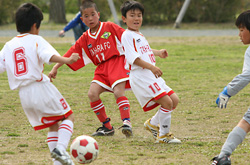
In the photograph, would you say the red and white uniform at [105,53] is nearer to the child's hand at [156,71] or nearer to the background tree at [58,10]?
the child's hand at [156,71]

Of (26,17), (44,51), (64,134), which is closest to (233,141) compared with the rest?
(64,134)

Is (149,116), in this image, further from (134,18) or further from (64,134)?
(64,134)

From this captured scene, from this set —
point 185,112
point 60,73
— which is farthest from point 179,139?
point 60,73

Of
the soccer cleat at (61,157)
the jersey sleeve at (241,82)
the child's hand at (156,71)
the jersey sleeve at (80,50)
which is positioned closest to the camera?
the soccer cleat at (61,157)

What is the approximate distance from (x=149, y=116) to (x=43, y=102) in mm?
2859

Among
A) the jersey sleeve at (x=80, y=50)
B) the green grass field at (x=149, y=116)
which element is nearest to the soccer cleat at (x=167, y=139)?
the green grass field at (x=149, y=116)

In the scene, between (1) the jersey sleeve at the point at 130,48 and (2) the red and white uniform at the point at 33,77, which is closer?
(2) the red and white uniform at the point at 33,77

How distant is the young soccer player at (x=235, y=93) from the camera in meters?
3.80

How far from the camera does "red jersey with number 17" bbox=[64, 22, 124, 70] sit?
5578 millimetres

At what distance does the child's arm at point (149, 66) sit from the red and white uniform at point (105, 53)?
652 millimetres

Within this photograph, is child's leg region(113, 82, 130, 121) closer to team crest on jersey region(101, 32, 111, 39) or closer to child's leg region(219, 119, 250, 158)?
team crest on jersey region(101, 32, 111, 39)

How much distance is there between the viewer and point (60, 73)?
36.7 feet

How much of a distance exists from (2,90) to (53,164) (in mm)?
5068

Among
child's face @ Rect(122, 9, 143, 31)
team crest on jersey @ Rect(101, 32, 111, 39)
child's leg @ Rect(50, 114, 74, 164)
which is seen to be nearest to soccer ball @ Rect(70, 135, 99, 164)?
child's leg @ Rect(50, 114, 74, 164)
